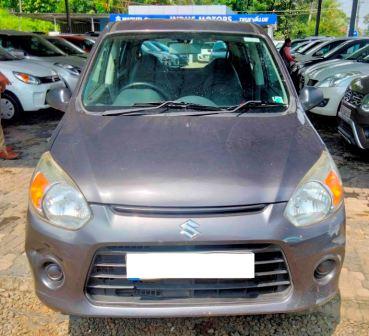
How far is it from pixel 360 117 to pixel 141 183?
381cm

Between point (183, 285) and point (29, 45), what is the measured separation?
30.4 feet

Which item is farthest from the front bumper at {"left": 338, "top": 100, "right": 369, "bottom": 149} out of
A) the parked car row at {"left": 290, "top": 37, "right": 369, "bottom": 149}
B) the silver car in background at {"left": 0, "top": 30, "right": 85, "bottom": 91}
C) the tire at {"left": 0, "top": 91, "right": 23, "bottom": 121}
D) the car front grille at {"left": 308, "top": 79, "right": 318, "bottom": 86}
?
the silver car in background at {"left": 0, "top": 30, "right": 85, "bottom": 91}

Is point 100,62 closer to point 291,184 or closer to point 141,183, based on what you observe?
point 141,183

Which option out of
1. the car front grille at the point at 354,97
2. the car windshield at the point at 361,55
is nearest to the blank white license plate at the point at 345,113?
the car front grille at the point at 354,97

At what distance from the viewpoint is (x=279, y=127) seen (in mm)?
2676

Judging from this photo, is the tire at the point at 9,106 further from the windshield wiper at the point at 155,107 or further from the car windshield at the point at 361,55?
the car windshield at the point at 361,55

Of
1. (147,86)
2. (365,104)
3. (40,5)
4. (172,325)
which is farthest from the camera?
(40,5)

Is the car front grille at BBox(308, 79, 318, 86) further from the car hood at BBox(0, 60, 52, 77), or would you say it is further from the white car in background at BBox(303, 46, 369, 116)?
the car hood at BBox(0, 60, 52, 77)

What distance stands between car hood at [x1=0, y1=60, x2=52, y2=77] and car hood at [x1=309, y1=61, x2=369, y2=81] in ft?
15.5

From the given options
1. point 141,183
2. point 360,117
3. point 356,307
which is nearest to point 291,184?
point 141,183

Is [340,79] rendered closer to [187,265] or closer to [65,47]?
[187,265]

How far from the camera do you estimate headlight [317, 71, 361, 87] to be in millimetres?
6859

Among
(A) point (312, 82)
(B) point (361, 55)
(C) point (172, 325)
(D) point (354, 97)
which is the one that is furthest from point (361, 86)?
(C) point (172, 325)

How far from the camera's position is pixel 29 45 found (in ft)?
32.9
